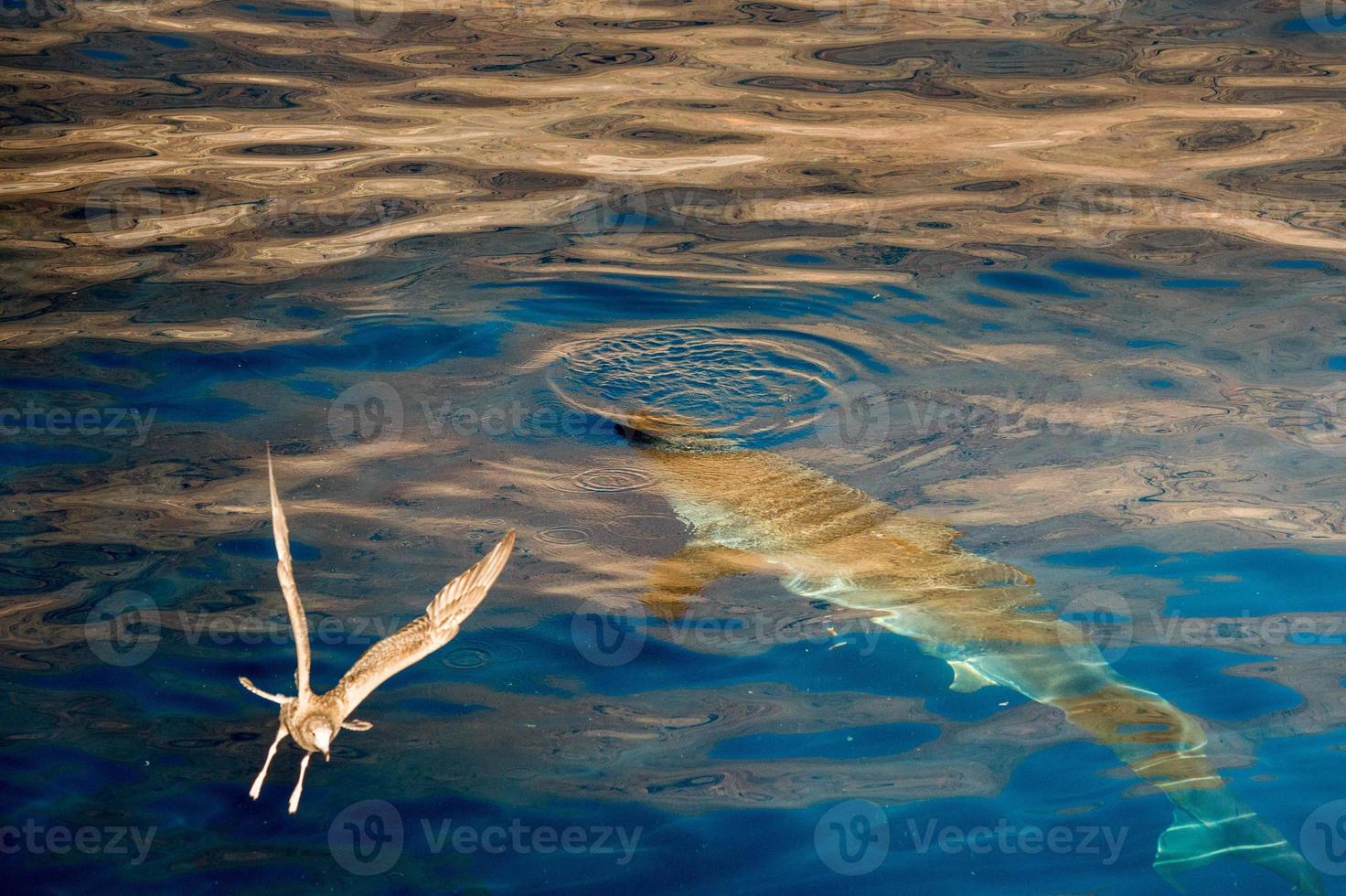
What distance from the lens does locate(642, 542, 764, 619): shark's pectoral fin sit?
17.4 feet

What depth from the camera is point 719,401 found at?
6.91m

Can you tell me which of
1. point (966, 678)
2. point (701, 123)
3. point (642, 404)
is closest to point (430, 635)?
point (966, 678)

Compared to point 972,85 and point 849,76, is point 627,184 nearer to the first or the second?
point 849,76

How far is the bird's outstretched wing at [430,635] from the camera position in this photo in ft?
10.4

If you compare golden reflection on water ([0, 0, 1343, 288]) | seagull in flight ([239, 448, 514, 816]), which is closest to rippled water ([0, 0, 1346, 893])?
golden reflection on water ([0, 0, 1343, 288])

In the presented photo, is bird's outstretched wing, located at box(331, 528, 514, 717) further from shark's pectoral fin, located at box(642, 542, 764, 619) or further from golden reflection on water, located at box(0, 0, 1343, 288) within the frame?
golden reflection on water, located at box(0, 0, 1343, 288)

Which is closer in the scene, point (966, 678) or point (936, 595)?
point (966, 678)

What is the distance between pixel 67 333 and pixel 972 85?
6.53 metres

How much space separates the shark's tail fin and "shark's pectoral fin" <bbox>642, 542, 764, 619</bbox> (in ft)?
6.89

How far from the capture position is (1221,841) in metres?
4.36

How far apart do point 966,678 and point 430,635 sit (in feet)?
9.20

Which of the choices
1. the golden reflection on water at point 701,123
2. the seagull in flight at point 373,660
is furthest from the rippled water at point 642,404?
the seagull in flight at point 373,660

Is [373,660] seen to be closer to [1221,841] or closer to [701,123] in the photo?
[1221,841]

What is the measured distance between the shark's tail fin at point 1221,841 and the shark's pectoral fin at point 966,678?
3.01ft
